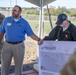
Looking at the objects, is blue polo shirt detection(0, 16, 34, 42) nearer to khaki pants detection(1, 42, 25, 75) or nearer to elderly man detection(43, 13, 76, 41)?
khaki pants detection(1, 42, 25, 75)

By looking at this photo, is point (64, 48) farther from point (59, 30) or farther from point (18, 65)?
point (18, 65)

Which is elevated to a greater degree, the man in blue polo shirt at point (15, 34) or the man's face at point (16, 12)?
the man's face at point (16, 12)

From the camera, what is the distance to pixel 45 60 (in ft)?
14.5

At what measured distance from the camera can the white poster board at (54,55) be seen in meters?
4.09

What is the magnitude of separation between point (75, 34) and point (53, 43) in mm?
418

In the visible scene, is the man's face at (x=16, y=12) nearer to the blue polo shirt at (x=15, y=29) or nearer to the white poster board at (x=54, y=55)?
the blue polo shirt at (x=15, y=29)

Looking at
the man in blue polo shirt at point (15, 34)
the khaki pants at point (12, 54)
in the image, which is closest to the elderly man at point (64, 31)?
the man in blue polo shirt at point (15, 34)

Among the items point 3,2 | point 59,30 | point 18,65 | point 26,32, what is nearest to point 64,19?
point 59,30

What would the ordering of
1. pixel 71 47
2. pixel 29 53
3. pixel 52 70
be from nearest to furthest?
pixel 71 47
pixel 52 70
pixel 29 53

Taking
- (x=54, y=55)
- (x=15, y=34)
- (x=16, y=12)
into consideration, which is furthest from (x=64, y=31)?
(x=16, y=12)

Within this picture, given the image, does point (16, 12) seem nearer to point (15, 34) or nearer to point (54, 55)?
point (15, 34)

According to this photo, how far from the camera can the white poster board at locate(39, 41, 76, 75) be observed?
13.4 feet

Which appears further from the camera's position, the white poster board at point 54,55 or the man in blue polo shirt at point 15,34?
the man in blue polo shirt at point 15,34

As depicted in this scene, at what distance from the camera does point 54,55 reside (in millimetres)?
4223
